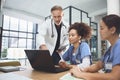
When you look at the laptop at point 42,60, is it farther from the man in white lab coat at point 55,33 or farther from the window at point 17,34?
the window at point 17,34

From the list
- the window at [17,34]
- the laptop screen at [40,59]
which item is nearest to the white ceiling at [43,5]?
the window at [17,34]

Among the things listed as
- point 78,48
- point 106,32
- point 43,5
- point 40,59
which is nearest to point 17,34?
point 43,5

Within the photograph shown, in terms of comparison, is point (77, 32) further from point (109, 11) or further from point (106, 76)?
point (109, 11)

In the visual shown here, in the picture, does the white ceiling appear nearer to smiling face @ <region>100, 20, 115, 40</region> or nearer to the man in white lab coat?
the man in white lab coat

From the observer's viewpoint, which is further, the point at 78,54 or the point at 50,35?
the point at 50,35

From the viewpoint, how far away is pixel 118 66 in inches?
34.2

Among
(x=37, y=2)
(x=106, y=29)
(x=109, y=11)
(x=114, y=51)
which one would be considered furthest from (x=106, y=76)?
(x=37, y=2)

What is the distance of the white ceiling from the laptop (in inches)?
167

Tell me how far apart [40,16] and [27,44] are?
4.41ft

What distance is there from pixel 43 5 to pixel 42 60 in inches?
183

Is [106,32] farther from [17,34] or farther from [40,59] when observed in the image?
[17,34]

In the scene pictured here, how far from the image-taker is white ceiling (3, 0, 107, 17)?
521 cm

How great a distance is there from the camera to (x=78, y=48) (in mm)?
1438

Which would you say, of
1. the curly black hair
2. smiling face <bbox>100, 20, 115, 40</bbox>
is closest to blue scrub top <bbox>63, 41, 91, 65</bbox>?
the curly black hair
